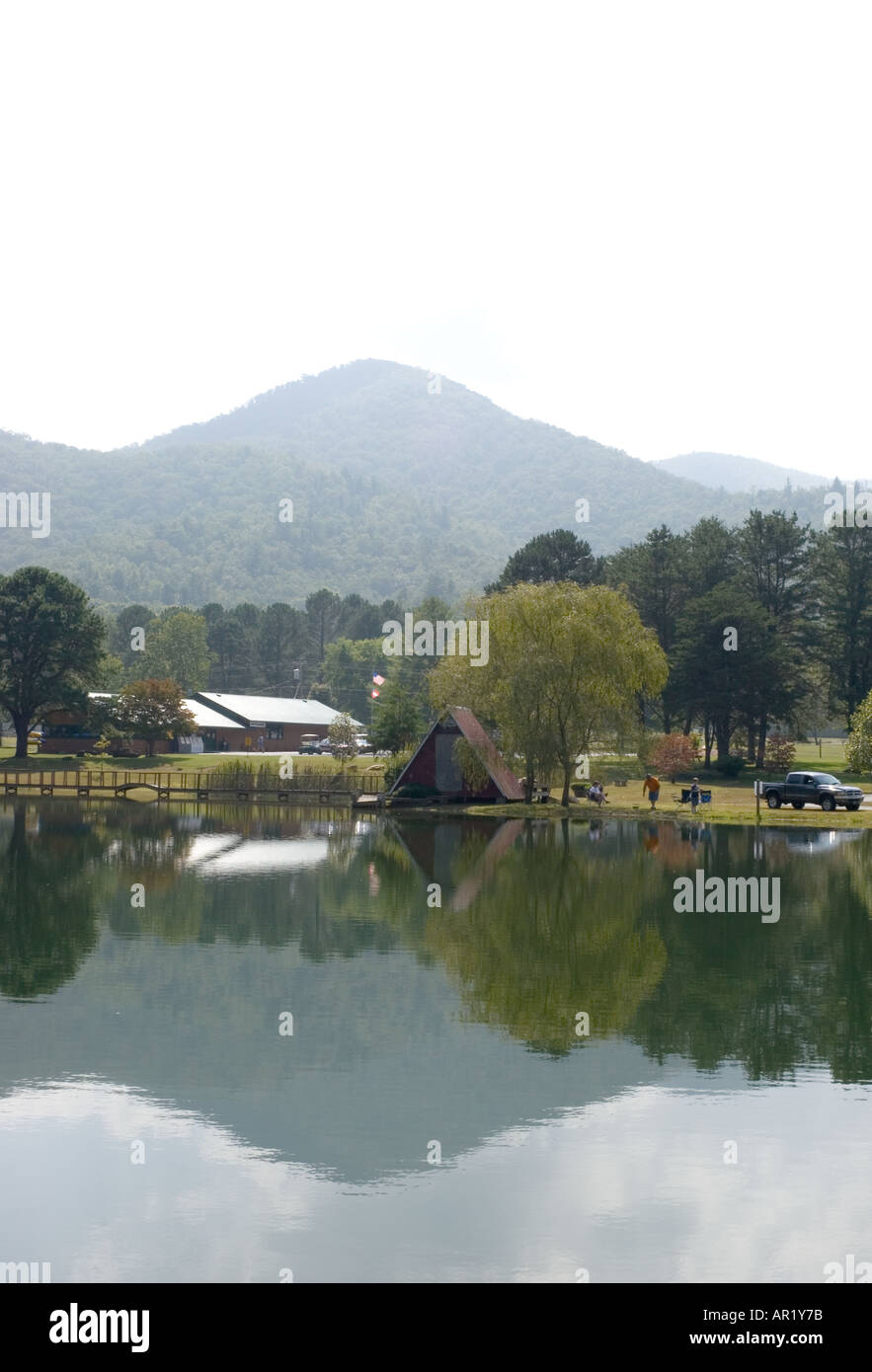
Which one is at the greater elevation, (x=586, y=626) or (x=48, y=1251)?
(x=586, y=626)

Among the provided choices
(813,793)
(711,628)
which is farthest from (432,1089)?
(711,628)

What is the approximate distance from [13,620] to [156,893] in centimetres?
7919

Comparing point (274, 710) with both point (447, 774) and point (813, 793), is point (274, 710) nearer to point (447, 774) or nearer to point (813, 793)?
point (447, 774)

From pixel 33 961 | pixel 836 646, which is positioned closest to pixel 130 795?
pixel 836 646

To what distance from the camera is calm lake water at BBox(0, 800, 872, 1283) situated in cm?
1145

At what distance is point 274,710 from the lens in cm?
13800

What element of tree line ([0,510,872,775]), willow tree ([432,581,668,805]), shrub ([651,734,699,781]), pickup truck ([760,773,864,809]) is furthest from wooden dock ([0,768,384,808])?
pickup truck ([760,773,864,809])

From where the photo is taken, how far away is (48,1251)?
1107 cm

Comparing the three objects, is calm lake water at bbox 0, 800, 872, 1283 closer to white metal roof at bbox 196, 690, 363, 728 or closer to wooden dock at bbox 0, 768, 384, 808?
wooden dock at bbox 0, 768, 384, 808

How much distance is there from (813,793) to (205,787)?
38.0m

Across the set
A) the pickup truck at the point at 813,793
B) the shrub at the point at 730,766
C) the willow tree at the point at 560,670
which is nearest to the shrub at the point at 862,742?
the pickup truck at the point at 813,793

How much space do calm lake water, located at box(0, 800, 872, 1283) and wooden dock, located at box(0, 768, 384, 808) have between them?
48.3 meters

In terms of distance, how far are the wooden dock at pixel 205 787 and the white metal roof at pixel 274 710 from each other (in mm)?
35028
